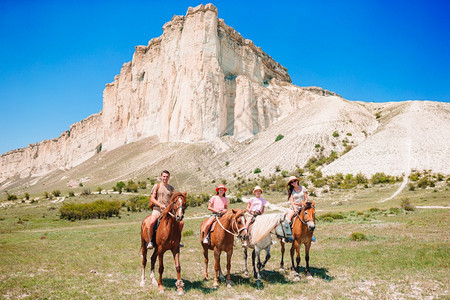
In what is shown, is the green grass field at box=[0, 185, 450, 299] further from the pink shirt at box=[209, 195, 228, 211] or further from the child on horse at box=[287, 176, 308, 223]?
the pink shirt at box=[209, 195, 228, 211]

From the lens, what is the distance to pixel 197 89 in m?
62.4

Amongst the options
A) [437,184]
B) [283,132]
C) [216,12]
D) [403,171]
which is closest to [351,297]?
[437,184]

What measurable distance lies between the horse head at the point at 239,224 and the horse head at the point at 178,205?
1.24 metres

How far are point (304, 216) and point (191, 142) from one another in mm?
53629

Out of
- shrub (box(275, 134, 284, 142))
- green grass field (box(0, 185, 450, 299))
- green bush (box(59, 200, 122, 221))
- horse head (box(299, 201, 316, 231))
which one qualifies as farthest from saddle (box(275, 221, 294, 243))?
shrub (box(275, 134, 284, 142))

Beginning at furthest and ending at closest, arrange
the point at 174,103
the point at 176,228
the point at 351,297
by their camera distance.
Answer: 1. the point at 174,103
2. the point at 176,228
3. the point at 351,297

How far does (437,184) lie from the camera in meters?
30.5

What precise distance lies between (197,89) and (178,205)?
57467 mm

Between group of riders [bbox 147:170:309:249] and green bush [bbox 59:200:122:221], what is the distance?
73.0 ft

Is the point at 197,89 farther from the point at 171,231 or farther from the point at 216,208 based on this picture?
the point at 171,231

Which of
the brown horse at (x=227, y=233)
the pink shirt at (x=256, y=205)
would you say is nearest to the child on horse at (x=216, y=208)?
the brown horse at (x=227, y=233)

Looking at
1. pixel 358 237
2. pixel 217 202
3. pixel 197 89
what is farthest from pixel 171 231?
pixel 197 89

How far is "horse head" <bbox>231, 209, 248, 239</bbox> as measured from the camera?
Result: 6.91 meters

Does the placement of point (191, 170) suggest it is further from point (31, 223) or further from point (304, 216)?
point (304, 216)
